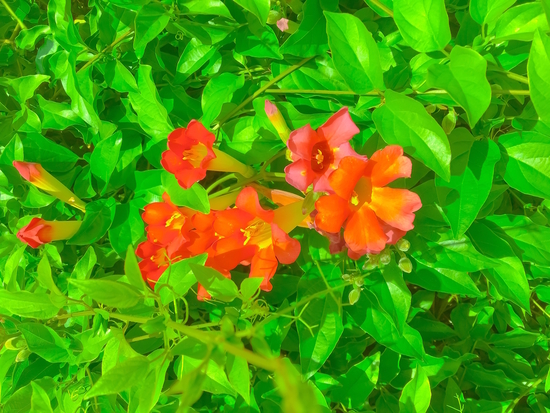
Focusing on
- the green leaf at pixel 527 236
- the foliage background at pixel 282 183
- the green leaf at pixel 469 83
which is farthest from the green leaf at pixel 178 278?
the green leaf at pixel 527 236

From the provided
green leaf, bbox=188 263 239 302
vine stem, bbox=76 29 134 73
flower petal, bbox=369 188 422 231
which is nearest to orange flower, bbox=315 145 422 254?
flower petal, bbox=369 188 422 231

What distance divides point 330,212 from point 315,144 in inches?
7.8

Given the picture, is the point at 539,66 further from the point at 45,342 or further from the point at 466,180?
the point at 45,342

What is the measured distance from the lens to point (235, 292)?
1.09 m

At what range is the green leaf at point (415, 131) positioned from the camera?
3.03 ft

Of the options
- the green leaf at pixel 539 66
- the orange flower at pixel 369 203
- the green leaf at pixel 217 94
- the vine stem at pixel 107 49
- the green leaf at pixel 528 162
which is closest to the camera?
the green leaf at pixel 539 66

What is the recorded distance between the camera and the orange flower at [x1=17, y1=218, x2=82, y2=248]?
4.35ft

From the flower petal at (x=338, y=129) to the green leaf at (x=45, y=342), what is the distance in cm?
106

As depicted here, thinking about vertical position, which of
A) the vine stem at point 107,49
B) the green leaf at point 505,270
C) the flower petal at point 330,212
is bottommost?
the green leaf at point 505,270

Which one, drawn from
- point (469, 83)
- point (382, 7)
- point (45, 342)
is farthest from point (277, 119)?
point (45, 342)

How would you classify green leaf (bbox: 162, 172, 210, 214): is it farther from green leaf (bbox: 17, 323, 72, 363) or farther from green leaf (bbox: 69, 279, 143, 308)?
green leaf (bbox: 17, 323, 72, 363)

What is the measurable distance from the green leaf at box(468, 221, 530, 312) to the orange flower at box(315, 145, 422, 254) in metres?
0.40

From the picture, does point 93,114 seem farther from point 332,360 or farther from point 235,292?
point 332,360

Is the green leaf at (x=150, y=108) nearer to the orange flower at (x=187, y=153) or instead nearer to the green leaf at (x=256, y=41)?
the orange flower at (x=187, y=153)
